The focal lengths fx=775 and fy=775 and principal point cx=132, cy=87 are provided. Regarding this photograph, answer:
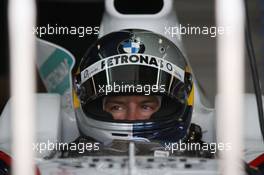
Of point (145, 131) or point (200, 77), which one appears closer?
point (145, 131)

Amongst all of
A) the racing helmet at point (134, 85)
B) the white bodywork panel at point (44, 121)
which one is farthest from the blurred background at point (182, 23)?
the racing helmet at point (134, 85)

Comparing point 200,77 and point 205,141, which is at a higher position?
point 200,77

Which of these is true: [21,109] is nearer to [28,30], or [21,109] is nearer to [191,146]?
[28,30]

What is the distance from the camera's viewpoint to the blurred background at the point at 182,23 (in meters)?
2.42

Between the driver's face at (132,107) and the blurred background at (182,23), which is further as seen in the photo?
the blurred background at (182,23)

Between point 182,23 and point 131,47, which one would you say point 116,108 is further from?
point 182,23

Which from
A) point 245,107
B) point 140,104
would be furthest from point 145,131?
point 245,107

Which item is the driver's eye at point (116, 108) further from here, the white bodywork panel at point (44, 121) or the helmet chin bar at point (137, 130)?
the white bodywork panel at point (44, 121)

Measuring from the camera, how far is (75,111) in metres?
1.72

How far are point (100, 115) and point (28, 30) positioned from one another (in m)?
0.69

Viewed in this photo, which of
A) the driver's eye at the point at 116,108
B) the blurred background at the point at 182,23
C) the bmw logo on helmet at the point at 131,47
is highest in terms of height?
the blurred background at the point at 182,23

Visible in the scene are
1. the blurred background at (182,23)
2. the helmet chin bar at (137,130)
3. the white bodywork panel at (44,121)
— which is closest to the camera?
the helmet chin bar at (137,130)

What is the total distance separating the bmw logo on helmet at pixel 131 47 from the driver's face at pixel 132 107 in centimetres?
10

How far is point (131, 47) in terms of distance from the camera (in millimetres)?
1636
